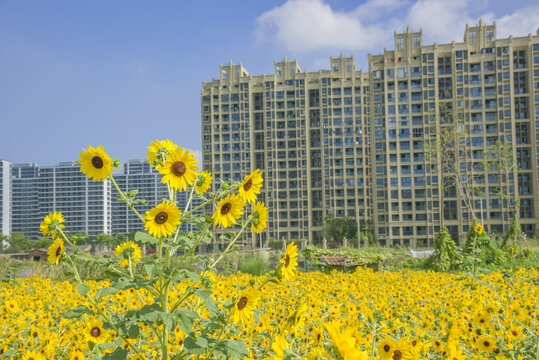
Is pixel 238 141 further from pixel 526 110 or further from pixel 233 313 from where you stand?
pixel 233 313

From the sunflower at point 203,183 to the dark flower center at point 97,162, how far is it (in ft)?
1.39

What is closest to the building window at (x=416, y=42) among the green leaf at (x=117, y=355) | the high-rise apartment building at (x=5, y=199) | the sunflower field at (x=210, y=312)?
the sunflower field at (x=210, y=312)

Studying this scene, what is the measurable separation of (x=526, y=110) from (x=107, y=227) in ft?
356

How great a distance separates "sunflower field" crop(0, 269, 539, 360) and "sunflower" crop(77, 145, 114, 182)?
1.63 feet

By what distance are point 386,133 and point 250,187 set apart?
5088 cm

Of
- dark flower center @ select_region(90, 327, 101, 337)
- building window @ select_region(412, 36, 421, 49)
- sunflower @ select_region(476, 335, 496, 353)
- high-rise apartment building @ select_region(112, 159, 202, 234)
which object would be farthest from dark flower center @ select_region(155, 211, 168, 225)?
high-rise apartment building @ select_region(112, 159, 202, 234)

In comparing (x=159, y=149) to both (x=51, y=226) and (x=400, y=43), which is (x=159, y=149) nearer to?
(x=51, y=226)

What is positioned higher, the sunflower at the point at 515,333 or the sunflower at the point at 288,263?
the sunflower at the point at 288,263

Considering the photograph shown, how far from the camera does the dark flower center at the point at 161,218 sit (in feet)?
5.98

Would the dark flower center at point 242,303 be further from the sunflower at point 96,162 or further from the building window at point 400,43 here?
the building window at point 400,43

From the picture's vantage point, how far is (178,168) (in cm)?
187

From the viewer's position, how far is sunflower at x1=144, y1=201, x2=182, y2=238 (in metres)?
1.80

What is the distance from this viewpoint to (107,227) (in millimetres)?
Result: 125125

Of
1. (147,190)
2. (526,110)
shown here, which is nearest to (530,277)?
(526,110)
